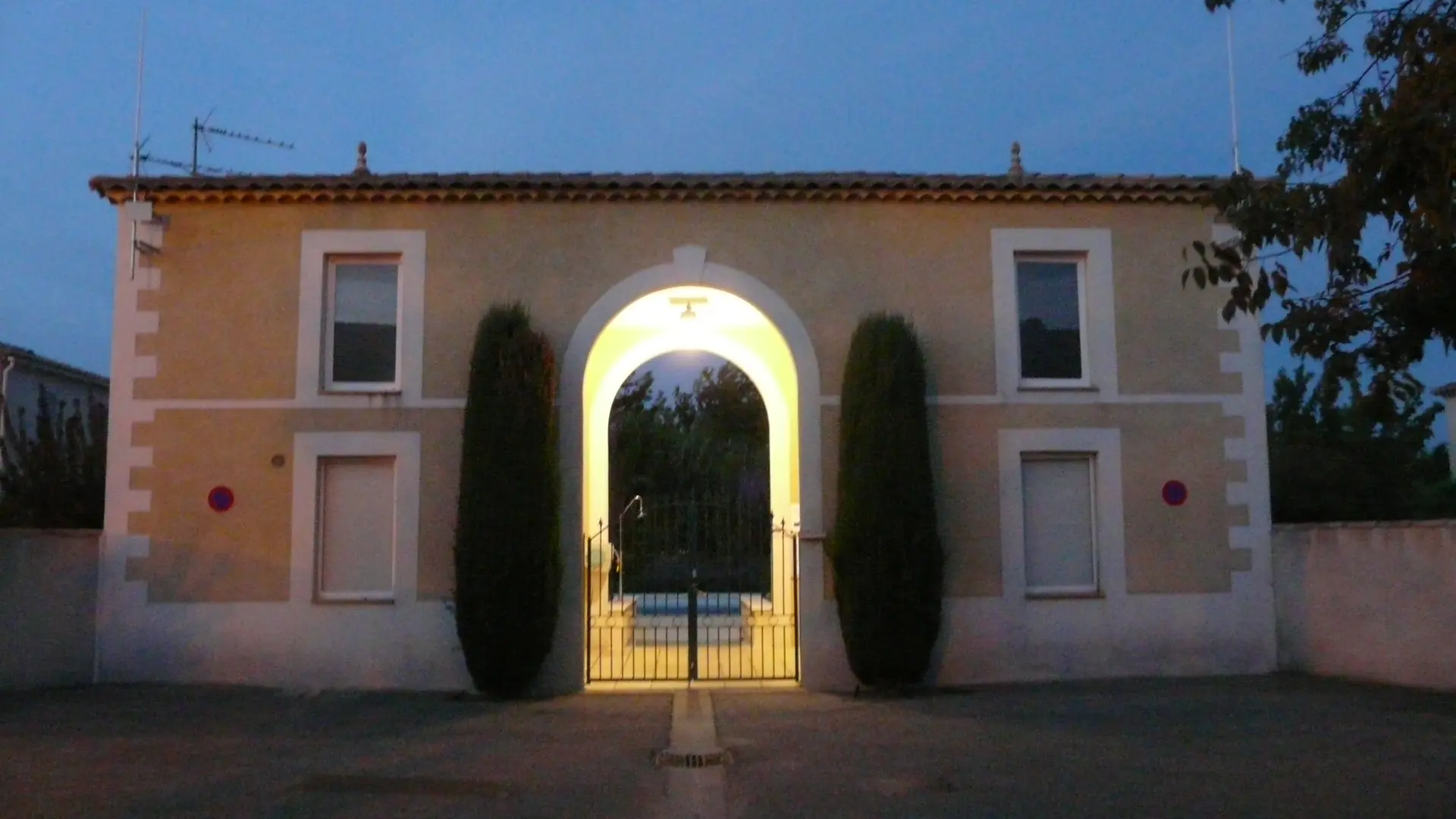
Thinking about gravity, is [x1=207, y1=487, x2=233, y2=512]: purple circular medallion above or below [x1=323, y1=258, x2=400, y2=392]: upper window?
below

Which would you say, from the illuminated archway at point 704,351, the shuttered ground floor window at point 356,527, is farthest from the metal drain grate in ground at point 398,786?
A: the illuminated archway at point 704,351

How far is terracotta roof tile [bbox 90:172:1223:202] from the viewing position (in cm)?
1203

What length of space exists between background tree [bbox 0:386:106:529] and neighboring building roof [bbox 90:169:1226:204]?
3.44 m

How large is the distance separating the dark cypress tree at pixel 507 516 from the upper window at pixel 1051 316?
5.03 metres

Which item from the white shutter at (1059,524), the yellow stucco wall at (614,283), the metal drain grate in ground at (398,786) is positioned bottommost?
the metal drain grate in ground at (398,786)

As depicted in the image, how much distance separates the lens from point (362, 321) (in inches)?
487

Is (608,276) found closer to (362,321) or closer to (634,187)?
(634,187)

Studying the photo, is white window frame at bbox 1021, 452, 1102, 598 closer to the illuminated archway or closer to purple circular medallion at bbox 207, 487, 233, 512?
the illuminated archway

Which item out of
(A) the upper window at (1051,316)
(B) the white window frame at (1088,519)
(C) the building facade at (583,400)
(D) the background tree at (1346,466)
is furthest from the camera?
(D) the background tree at (1346,466)

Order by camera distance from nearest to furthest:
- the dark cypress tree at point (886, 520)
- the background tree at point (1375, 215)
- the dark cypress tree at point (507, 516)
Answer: the background tree at point (1375, 215) → the dark cypress tree at point (507, 516) → the dark cypress tree at point (886, 520)

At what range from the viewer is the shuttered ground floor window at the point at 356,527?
1197 centimetres

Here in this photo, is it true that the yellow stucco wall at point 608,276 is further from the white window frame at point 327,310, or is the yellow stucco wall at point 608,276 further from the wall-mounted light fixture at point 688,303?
the wall-mounted light fixture at point 688,303

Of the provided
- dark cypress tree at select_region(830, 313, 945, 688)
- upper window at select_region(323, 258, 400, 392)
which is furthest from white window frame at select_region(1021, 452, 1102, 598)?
upper window at select_region(323, 258, 400, 392)

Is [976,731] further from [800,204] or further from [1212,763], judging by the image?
[800,204]
